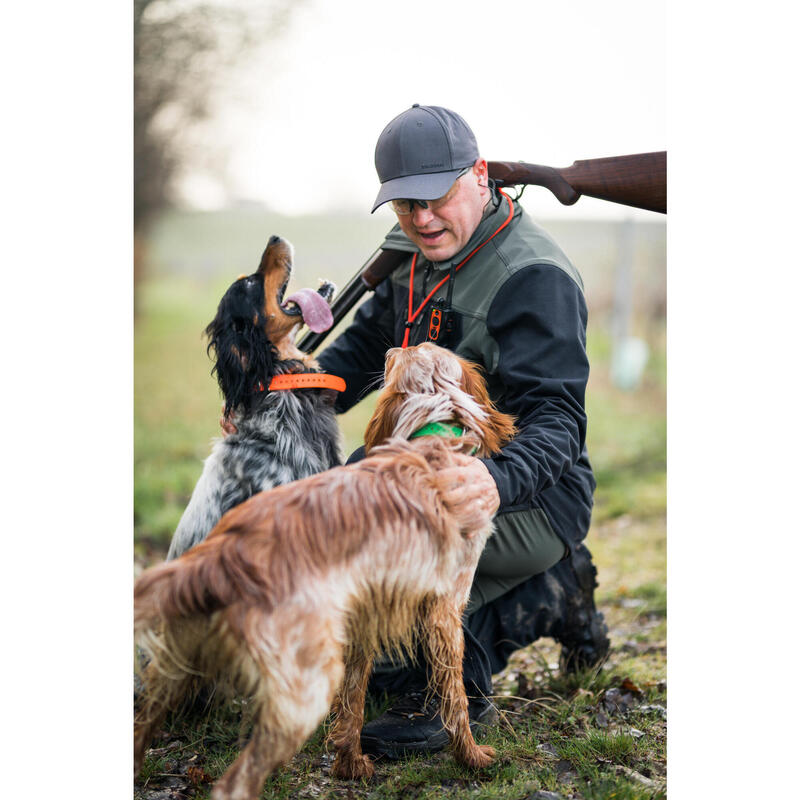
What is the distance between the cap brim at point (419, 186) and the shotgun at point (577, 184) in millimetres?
592

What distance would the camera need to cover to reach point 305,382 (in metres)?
3.23

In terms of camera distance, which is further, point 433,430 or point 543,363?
point 543,363

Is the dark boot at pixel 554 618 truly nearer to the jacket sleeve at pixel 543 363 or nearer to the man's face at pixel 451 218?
the jacket sleeve at pixel 543 363

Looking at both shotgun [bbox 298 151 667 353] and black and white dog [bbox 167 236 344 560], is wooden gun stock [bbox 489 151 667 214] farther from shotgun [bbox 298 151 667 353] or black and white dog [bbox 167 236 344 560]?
black and white dog [bbox 167 236 344 560]

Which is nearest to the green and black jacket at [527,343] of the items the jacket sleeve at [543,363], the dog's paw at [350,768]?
the jacket sleeve at [543,363]

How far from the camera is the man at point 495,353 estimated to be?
Answer: 283 cm

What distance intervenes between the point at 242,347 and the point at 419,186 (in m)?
0.98

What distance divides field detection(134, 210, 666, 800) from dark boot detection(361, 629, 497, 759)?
68 millimetres

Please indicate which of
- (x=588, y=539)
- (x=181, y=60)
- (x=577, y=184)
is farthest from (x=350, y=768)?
(x=588, y=539)

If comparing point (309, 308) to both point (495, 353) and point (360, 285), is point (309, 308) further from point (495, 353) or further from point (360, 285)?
point (495, 353)

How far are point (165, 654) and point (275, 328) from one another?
1472 mm

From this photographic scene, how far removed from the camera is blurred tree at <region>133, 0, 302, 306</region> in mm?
3482

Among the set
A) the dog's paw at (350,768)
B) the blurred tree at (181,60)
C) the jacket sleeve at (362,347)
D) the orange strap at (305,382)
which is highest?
the blurred tree at (181,60)
